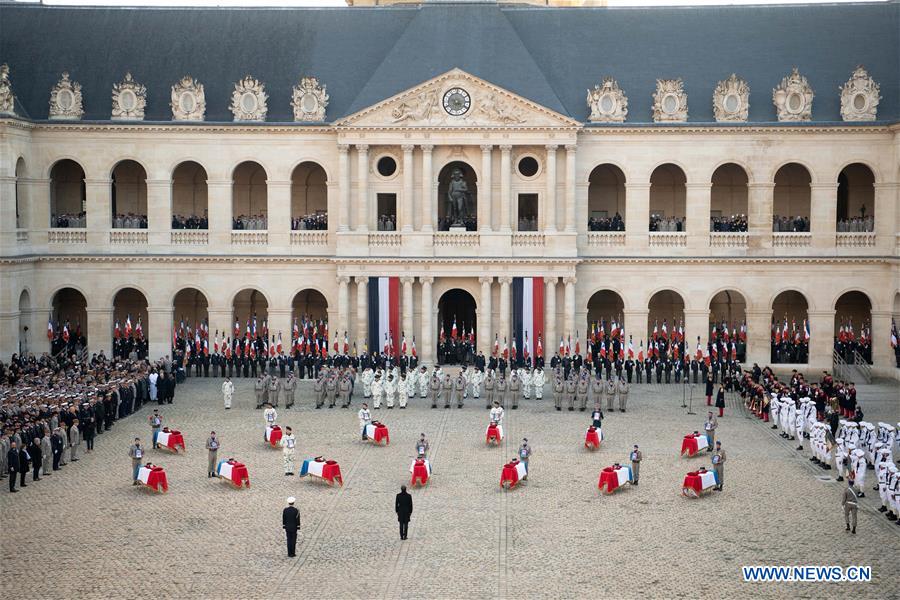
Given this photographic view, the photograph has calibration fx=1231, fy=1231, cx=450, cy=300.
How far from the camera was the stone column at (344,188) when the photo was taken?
64.6 meters

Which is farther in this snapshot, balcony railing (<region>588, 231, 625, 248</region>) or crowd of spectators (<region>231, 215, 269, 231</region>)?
crowd of spectators (<region>231, 215, 269, 231</region>)

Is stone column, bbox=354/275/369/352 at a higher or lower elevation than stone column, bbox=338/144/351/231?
lower

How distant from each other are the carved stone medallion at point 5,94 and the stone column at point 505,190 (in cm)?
2522

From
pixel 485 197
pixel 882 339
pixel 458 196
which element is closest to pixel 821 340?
pixel 882 339

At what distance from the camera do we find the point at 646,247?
6612 cm

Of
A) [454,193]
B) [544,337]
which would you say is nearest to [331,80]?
[454,193]

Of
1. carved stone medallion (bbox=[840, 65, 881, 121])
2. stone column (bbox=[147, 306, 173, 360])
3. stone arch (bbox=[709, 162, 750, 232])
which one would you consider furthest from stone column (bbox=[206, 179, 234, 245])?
carved stone medallion (bbox=[840, 65, 881, 121])

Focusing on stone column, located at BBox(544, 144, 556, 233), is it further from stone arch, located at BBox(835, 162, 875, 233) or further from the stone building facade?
stone arch, located at BBox(835, 162, 875, 233)

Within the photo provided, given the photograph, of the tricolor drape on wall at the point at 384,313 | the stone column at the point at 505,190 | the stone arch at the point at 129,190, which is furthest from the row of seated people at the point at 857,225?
the stone arch at the point at 129,190

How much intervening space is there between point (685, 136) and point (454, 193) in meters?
12.6

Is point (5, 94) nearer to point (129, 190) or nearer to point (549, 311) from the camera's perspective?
point (129, 190)

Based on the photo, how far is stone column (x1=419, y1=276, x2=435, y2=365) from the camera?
64375 millimetres

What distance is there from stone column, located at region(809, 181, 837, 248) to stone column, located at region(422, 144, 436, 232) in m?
20.2

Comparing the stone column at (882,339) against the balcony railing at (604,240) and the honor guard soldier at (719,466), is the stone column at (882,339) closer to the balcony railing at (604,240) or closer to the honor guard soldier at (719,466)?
the balcony railing at (604,240)
